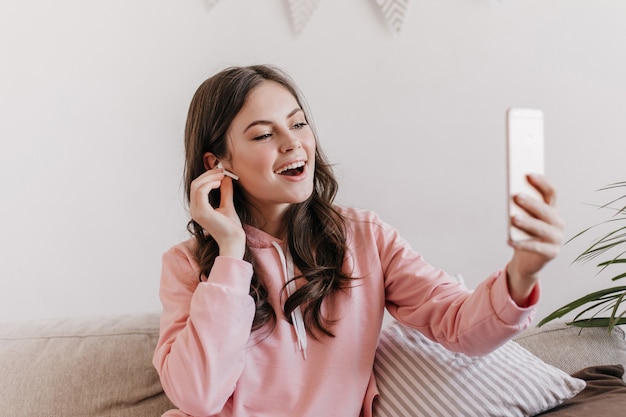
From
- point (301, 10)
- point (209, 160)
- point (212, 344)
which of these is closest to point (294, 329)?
point (212, 344)

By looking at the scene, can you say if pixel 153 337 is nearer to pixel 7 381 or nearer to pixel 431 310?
pixel 7 381

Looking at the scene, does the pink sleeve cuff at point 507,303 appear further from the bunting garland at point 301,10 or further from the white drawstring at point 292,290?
the bunting garland at point 301,10

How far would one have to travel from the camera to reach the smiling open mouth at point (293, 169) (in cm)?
137

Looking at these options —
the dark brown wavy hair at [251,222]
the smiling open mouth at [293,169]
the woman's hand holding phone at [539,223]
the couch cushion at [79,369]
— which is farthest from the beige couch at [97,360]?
the woman's hand holding phone at [539,223]

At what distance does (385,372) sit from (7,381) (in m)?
0.82

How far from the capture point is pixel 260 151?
137 centimetres

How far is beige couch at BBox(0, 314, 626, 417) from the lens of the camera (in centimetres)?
147

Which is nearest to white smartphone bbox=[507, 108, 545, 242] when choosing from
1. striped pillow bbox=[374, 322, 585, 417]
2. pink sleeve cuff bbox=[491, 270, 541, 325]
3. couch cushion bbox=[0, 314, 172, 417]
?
pink sleeve cuff bbox=[491, 270, 541, 325]

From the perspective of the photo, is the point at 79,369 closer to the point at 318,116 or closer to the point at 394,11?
the point at 318,116

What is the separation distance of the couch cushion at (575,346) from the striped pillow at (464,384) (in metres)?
0.21

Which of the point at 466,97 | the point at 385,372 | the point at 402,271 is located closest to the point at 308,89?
the point at 466,97

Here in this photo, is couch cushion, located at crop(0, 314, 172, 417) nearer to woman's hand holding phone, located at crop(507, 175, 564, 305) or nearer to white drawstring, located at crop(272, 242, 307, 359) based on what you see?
white drawstring, located at crop(272, 242, 307, 359)

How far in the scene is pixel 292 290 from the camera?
4.59 ft

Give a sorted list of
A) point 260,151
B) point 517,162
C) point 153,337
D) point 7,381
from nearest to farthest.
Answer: point 517,162
point 260,151
point 7,381
point 153,337
